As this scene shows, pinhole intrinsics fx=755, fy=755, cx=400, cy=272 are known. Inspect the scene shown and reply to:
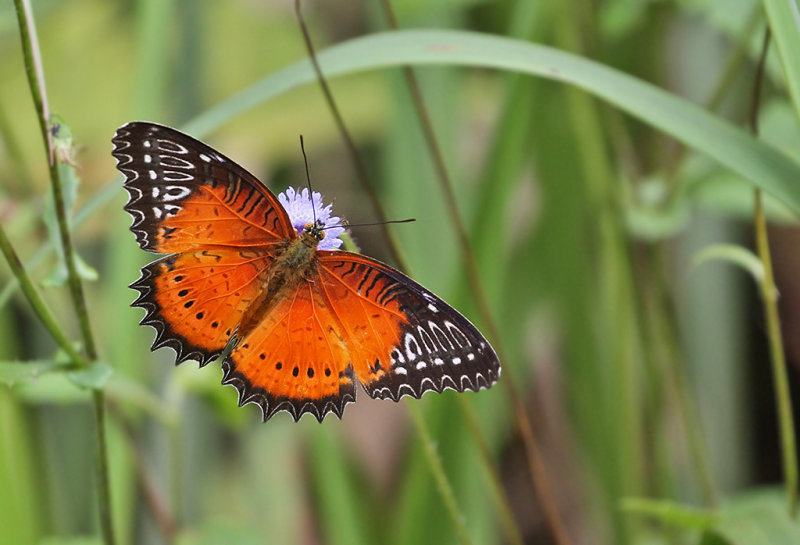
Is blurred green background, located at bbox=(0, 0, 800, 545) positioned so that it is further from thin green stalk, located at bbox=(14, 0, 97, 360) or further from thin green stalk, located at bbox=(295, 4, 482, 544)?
thin green stalk, located at bbox=(295, 4, 482, 544)

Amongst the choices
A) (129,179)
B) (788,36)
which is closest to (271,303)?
(129,179)

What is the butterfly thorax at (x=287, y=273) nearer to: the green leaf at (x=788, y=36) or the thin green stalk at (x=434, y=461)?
the thin green stalk at (x=434, y=461)

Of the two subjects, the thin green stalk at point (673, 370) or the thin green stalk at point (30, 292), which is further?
the thin green stalk at point (673, 370)

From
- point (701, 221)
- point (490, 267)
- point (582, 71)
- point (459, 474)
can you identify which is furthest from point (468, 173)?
point (582, 71)

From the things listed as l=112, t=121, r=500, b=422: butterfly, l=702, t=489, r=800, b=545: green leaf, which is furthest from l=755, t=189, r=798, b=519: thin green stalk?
l=112, t=121, r=500, b=422: butterfly

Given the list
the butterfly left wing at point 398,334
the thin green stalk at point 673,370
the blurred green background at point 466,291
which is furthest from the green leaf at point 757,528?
the butterfly left wing at point 398,334

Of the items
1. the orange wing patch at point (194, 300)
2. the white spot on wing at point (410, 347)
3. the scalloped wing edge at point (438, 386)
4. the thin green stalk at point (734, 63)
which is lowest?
the scalloped wing edge at point (438, 386)
